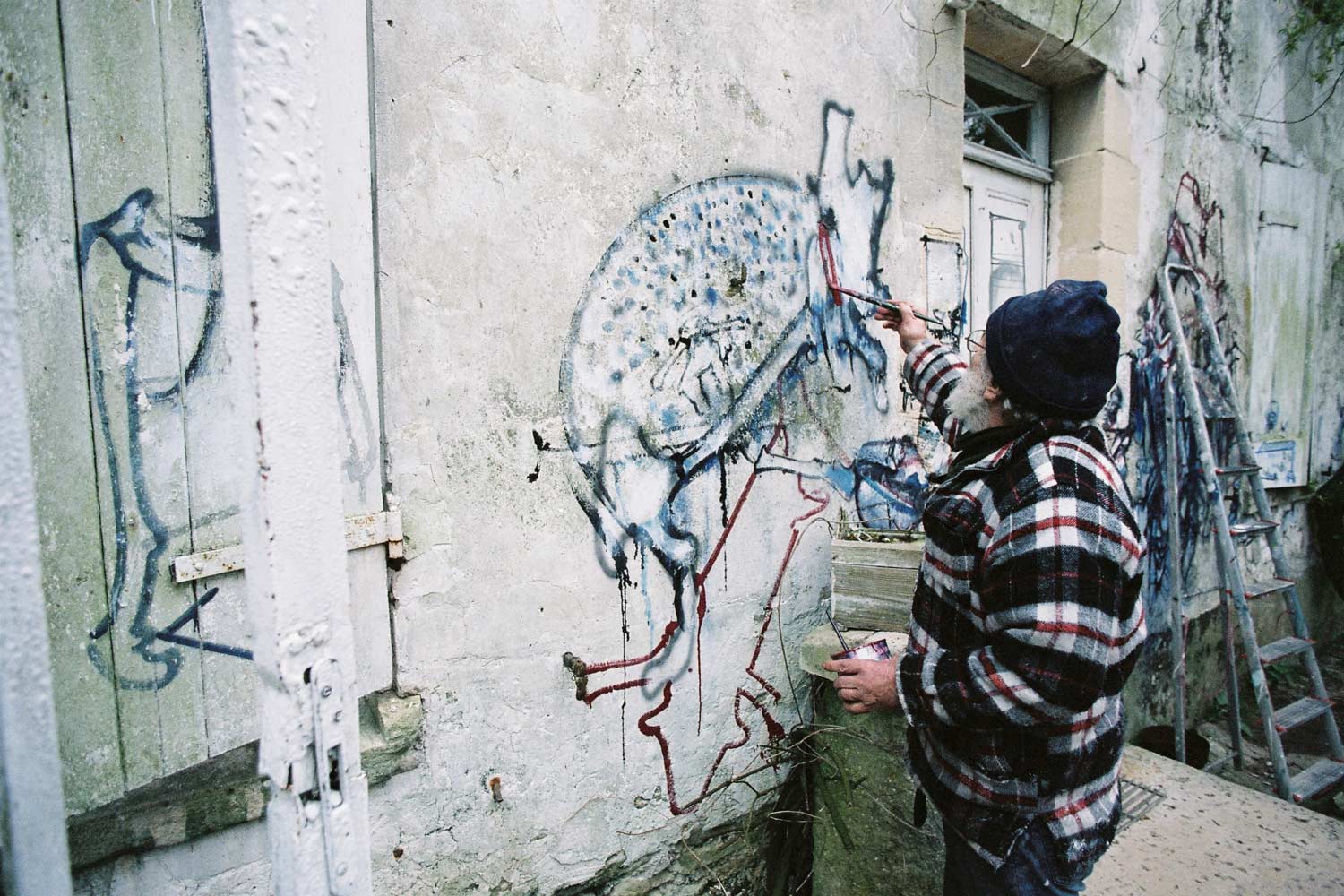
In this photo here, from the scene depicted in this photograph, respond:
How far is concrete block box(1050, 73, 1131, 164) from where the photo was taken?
3.50m

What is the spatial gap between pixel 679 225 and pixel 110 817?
1.97m

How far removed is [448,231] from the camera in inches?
67.9

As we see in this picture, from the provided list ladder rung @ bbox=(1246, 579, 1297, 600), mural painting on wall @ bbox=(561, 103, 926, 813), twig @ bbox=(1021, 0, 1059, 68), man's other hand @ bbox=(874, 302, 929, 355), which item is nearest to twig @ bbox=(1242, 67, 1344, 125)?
twig @ bbox=(1021, 0, 1059, 68)

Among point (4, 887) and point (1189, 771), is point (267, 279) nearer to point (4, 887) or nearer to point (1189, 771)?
point (4, 887)

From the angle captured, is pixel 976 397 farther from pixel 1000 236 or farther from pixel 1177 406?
pixel 1177 406

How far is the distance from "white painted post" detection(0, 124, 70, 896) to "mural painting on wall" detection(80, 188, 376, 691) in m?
0.75

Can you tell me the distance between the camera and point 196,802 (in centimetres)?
145

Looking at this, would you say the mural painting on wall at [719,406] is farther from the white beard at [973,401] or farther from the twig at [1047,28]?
the twig at [1047,28]

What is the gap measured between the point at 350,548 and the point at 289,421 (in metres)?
0.89

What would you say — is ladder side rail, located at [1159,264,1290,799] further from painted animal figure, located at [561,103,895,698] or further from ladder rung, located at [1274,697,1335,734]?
painted animal figure, located at [561,103,895,698]

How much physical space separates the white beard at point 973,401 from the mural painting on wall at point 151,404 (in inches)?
64.3

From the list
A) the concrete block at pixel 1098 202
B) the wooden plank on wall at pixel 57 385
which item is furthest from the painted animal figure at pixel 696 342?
the concrete block at pixel 1098 202

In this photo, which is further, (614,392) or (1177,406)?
(1177,406)

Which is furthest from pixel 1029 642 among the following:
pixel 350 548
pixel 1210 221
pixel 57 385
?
pixel 1210 221
